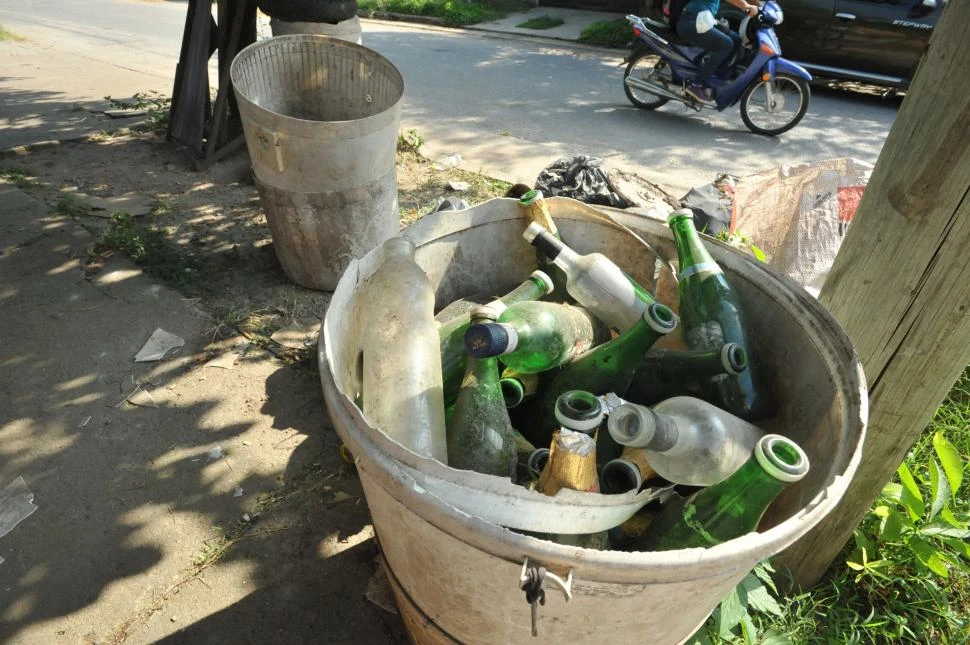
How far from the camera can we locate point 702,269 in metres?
1.56

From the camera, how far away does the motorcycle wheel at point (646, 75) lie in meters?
6.28

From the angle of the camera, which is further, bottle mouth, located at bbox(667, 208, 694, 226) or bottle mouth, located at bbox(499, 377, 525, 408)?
bottle mouth, located at bbox(667, 208, 694, 226)

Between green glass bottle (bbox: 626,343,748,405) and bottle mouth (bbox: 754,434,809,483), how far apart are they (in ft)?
1.29

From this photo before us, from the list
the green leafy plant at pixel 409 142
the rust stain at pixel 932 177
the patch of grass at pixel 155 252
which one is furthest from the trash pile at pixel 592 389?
the green leafy plant at pixel 409 142

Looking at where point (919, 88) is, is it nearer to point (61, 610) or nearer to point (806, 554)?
point (806, 554)

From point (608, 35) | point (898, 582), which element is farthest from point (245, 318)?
point (608, 35)

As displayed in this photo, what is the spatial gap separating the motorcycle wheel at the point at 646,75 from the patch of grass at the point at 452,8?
6067 mm

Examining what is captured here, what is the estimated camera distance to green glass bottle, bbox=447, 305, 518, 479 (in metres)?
1.21

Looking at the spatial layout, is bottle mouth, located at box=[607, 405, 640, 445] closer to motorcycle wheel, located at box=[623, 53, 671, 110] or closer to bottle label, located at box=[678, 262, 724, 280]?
bottle label, located at box=[678, 262, 724, 280]

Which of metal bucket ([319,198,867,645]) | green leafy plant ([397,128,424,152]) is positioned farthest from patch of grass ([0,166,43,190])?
metal bucket ([319,198,867,645])

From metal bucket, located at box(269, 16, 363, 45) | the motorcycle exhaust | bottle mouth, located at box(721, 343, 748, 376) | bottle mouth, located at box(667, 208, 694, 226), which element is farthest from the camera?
the motorcycle exhaust

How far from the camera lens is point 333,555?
6.68 ft

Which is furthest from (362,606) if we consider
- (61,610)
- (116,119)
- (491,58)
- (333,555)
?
(491,58)

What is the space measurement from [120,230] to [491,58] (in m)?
6.60
